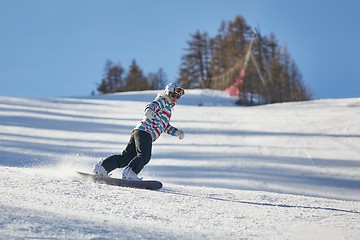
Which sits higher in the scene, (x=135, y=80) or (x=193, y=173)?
(x=135, y=80)

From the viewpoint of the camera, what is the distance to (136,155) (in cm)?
675

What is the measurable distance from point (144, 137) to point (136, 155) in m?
0.37

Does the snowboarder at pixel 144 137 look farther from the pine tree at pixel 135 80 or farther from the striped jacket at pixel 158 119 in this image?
the pine tree at pixel 135 80

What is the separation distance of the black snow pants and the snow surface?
0.50 m

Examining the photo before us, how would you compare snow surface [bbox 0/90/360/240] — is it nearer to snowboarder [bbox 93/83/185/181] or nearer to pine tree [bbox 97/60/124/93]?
snowboarder [bbox 93/83/185/181]

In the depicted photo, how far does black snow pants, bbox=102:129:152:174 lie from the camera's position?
6.39m

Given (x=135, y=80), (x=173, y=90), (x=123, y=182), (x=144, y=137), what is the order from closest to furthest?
1. (x=123, y=182)
2. (x=144, y=137)
3. (x=173, y=90)
4. (x=135, y=80)

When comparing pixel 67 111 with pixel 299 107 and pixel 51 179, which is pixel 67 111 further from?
pixel 51 179

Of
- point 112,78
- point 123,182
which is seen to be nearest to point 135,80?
point 112,78

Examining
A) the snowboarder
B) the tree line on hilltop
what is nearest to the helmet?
the snowboarder

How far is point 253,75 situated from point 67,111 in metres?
14.4

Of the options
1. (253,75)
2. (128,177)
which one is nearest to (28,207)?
(128,177)

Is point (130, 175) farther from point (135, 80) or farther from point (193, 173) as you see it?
point (135, 80)

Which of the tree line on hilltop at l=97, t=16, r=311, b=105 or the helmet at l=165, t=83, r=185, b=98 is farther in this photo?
the tree line on hilltop at l=97, t=16, r=311, b=105
